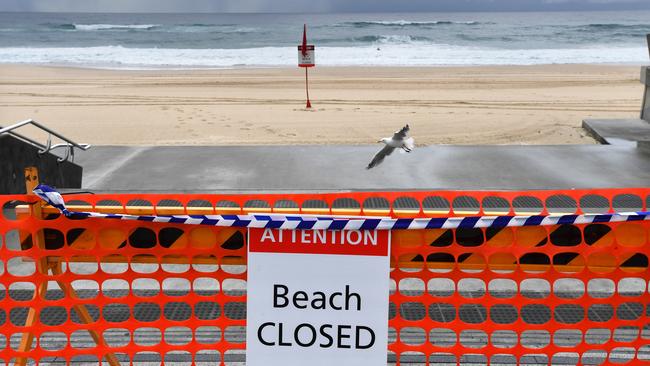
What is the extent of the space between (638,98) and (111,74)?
85.4ft

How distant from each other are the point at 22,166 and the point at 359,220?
587 centimetres

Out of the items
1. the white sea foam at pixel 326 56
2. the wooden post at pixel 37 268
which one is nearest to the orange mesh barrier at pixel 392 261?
the wooden post at pixel 37 268

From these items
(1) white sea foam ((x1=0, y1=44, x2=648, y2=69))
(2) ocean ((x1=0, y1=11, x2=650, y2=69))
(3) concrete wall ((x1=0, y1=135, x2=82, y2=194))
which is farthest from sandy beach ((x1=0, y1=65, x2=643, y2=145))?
(2) ocean ((x1=0, y1=11, x2=650, y2=69))

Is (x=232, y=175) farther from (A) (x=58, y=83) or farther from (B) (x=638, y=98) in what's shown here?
(A) (x=58, y=83)

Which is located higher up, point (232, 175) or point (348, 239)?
point (348, 239)

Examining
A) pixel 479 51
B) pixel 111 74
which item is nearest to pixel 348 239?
pixel 111 74

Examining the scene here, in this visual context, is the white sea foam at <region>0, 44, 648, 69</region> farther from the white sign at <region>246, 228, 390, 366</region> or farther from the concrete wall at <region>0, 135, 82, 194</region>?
the white sign at <region>246, 228, 390, 366</region>

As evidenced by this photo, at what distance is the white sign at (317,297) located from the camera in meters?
2.90

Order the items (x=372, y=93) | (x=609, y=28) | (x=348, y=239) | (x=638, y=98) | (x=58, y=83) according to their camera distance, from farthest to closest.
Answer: (x=609, y=28) < (x=58, y=83) < (x=372, y=93) < (x=638, y=98) < (x=348, y=239)

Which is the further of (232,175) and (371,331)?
(232,175)

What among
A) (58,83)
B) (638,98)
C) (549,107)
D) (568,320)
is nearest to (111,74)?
(58,83)

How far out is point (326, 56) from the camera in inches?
1823

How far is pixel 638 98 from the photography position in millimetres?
21500

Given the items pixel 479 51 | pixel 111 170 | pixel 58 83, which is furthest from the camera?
pixel 479 51
